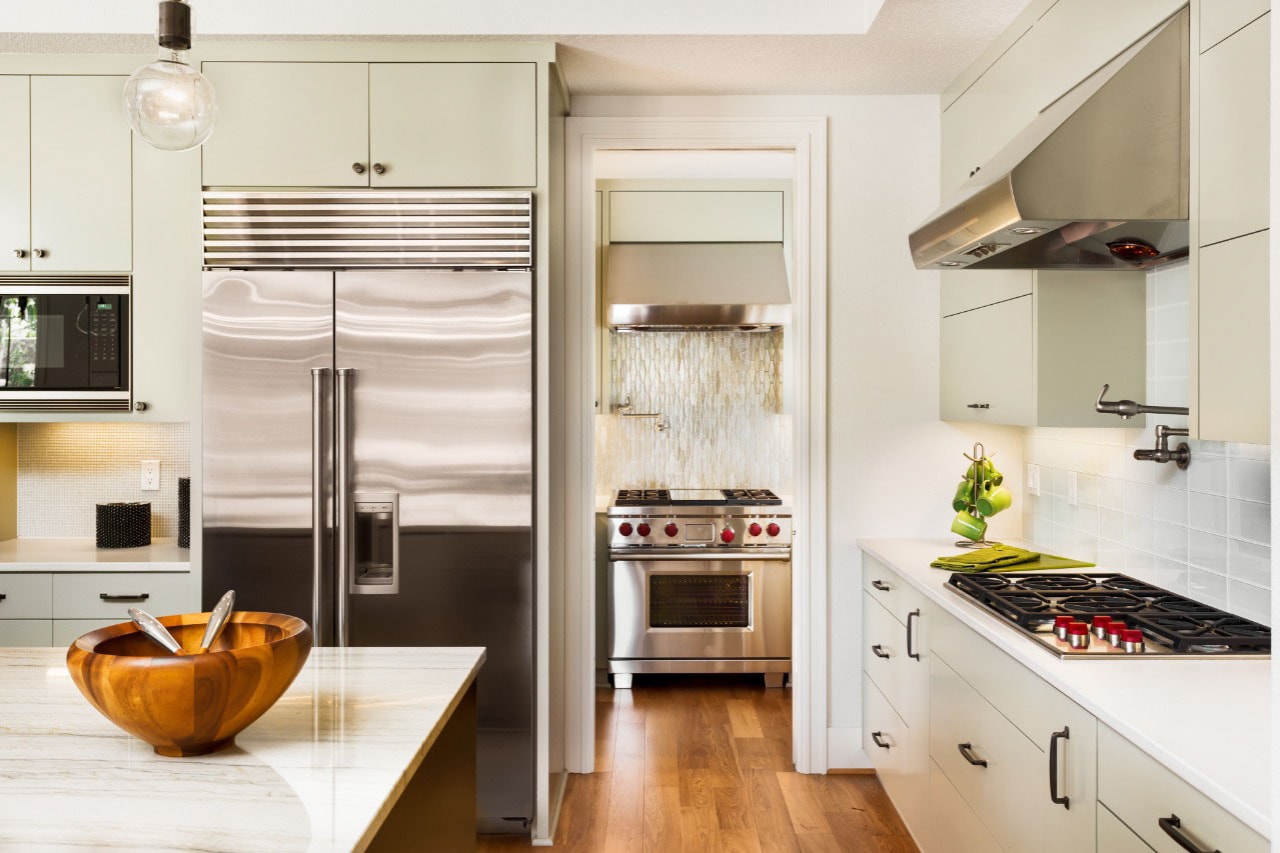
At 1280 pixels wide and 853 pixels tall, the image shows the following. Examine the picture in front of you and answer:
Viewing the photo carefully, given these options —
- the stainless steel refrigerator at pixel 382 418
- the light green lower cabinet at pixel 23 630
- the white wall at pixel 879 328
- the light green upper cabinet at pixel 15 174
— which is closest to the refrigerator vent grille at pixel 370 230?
the stainless steel refrigerator at pixel 382 418

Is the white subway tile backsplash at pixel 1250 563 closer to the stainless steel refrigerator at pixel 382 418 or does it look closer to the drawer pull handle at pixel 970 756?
the drawer pull handle at pixel 970 756

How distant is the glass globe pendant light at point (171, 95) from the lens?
57.2 inches

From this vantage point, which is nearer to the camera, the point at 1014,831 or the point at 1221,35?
the point at 1221,35

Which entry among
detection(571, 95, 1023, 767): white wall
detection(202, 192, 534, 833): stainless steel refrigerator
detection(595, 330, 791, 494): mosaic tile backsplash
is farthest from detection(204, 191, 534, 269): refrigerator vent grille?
detection(595, 330, 791, 494): mosaic tile backsplash

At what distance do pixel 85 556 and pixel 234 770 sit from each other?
2.31 metres

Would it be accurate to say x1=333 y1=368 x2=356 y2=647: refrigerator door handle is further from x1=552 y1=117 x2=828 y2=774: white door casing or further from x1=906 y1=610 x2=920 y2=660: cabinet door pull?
x1=906 y1=610 x2=920 y2=660: cabinet door pull

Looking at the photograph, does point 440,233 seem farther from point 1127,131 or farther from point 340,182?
point 1127,131

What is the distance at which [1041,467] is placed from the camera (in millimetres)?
3254

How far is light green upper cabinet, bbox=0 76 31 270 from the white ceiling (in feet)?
0.45

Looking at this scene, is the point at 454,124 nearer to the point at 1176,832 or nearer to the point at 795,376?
the point at 795,376

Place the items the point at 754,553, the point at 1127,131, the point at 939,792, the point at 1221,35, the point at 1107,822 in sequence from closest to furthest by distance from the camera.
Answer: the point at 1107,822, the point at 1221,35, the point at 1127,131, the point at 939,792, the point at 754,553

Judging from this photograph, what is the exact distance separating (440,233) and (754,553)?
2.31 metres

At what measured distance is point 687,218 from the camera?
475cm

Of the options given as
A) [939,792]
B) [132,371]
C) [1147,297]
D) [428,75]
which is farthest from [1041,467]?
[132,371]
